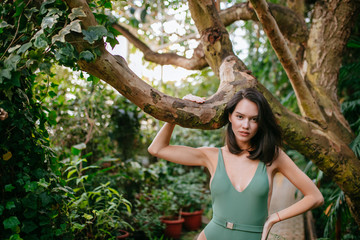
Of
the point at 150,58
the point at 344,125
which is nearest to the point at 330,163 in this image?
the point at 344,125

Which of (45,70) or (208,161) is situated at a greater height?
(45,70)

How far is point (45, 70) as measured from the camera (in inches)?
52.1

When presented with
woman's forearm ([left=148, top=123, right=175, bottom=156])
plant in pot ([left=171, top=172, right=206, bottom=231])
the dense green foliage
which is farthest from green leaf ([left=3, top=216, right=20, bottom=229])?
plant in pot ([left=171, top=172, right=206, bottom=231])

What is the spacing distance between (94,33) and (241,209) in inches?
46.5

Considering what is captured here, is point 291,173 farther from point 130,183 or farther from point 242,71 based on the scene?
point 130,183

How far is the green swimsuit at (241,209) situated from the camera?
1.54 m

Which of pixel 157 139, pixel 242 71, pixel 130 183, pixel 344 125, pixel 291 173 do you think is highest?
pixel 242 71

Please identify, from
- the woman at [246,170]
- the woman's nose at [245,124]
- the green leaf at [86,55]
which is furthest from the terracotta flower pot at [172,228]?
the green leaf at [86,55]

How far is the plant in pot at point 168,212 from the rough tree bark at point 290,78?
5.88 feet

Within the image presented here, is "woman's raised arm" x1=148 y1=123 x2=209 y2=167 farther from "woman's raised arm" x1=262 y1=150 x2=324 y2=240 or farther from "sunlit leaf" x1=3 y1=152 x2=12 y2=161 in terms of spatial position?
"sunlit leaf" x1=3 y1=152 x2=12 y2=161

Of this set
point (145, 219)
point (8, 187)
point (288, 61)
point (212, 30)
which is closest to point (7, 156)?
point (8, 187)

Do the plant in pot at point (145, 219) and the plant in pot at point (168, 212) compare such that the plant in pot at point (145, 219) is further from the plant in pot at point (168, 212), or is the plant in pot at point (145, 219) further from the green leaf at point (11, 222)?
the green leaf at point (11, 222)

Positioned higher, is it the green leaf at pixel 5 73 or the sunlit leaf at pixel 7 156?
the green leaf at pixel 5 73

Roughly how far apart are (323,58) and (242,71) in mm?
1025
